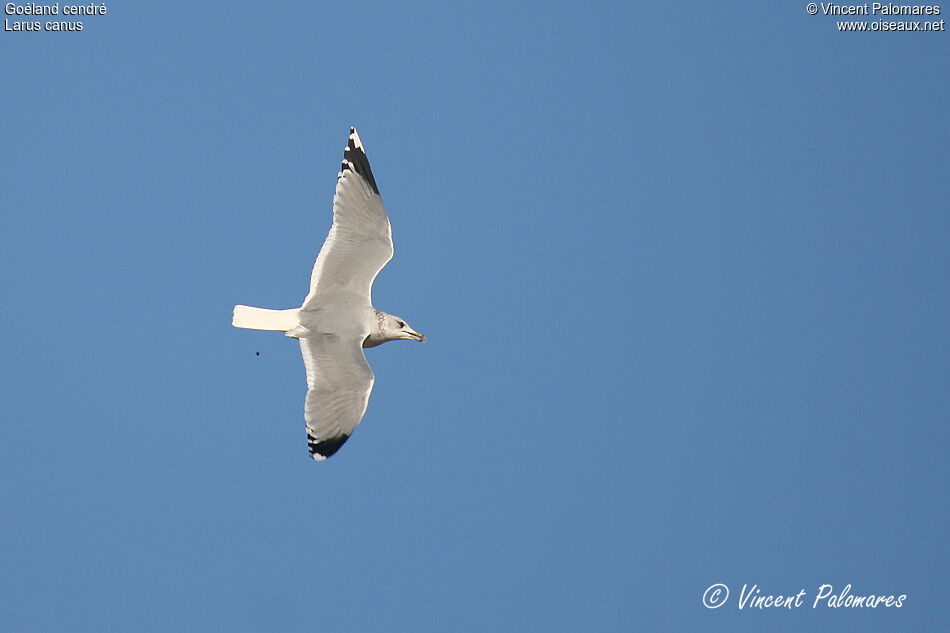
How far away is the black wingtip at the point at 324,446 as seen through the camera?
8523mm

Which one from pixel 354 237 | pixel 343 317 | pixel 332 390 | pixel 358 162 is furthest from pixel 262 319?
pixel 358 162

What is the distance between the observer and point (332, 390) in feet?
28.0

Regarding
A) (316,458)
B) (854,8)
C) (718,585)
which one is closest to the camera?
(316,458)

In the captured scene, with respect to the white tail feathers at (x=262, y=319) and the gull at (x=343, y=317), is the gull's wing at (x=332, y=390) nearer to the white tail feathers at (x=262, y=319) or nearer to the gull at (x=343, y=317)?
the gull at (x=343, y=317)

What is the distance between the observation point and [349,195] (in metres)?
8.80

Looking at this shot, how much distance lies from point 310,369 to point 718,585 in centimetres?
322

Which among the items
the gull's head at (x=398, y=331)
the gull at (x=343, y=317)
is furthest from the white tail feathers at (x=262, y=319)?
the gull's head at (x=398, y=331)

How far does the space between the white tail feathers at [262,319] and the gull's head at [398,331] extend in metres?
0.62

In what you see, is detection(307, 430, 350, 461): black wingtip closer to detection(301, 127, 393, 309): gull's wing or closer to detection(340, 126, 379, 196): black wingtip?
detection(301, 127, 393, 309): gull's wing

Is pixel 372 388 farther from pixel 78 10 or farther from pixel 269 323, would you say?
pixel 78 10

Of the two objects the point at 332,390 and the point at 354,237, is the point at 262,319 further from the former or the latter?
the point at 354,237

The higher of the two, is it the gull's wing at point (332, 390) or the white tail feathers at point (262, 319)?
the white tail feathers at point (262, 319)

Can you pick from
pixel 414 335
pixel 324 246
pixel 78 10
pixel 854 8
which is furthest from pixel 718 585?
pixel 78 10

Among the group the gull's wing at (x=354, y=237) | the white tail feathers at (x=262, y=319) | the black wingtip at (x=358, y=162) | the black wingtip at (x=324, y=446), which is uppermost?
the black wingtip at (x=358, y=162)
